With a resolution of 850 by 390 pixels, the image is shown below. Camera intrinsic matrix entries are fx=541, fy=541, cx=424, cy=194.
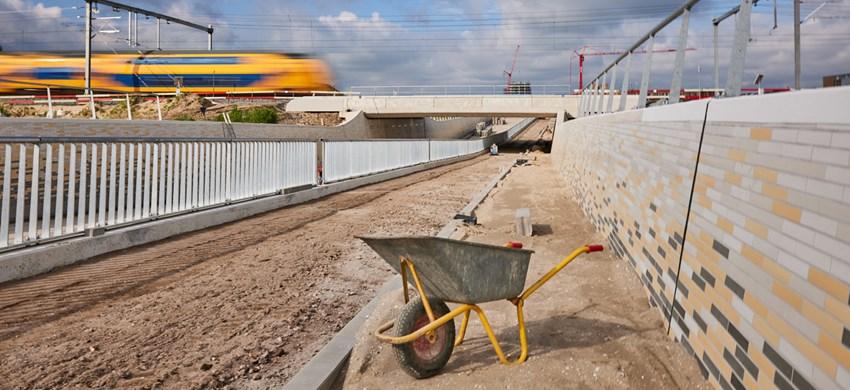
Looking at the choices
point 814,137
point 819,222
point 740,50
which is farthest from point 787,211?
point 740,50

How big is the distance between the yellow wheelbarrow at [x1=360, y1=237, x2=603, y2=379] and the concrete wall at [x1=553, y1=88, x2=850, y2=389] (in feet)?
3.75

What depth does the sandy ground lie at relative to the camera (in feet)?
11.2

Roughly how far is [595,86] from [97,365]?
44.3 feet

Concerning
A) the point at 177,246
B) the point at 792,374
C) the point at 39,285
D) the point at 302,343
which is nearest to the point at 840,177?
the point at 792,374

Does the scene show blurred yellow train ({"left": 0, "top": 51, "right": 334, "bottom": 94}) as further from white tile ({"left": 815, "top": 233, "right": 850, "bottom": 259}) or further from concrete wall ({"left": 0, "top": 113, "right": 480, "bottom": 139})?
white tile ({"left": 815, "top": 233, "right": 850, "bottom": 259})

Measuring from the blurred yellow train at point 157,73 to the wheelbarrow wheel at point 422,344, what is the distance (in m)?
31.9

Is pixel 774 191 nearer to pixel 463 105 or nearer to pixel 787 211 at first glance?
pixel 787 211

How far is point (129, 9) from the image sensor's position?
29.9 metres

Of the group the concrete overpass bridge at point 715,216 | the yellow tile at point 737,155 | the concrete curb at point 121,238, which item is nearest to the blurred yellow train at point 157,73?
the concrete curb at point 121,238

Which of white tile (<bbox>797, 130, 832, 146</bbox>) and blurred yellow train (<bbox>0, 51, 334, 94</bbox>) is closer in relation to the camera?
white tile (<bbox>797, 130, 832, 146</bbox>)

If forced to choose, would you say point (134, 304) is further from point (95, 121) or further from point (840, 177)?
point (95, 121)

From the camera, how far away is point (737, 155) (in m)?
3.04

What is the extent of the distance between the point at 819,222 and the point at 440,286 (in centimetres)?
206

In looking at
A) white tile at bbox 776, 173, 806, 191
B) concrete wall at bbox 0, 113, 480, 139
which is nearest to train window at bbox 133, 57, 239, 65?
concrete wall at bbox 0, 113, 480, 139
